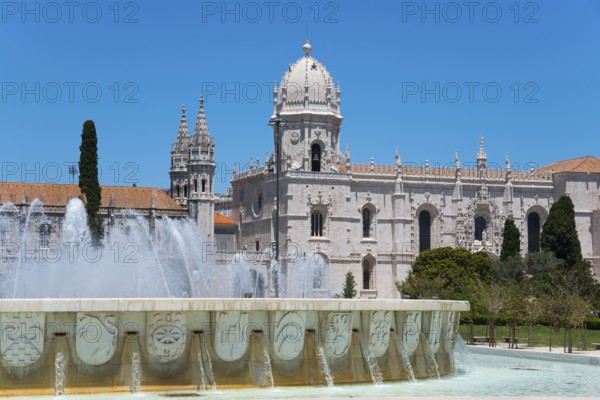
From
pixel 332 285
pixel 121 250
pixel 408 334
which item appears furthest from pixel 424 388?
pixel 332 285

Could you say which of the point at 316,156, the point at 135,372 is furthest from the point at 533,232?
the point at 135,372

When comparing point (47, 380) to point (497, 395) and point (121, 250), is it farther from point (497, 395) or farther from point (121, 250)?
point (121, 250)

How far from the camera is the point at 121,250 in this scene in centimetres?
6019

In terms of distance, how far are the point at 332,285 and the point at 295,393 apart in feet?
186

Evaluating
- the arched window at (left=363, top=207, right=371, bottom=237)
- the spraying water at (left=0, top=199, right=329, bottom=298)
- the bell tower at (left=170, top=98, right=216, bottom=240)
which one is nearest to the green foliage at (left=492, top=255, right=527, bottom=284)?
the arched window at (left=363, top=207, right=371, bottom=237)

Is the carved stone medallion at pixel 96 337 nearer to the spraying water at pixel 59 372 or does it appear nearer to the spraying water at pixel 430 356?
the spraying water at pixel 59 372

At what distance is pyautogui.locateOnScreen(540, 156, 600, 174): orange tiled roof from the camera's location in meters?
84.6

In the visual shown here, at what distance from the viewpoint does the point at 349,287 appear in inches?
2854

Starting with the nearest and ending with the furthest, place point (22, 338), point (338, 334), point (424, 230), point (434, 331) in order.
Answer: point (22, 338), point (338, 334), point (434, 331), point (424, 230)

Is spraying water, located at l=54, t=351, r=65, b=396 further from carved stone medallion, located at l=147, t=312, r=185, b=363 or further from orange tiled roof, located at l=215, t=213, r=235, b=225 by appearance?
orange tiled roof, located at l=215, t=213, r=235, b=225

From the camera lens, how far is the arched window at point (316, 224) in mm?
75750

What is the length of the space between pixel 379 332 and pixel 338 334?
99 centimetres

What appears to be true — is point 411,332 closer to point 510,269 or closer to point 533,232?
point 510,269

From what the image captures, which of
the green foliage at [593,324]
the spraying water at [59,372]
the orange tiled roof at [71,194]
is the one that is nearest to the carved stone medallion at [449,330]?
the spraying water at [59,372]
